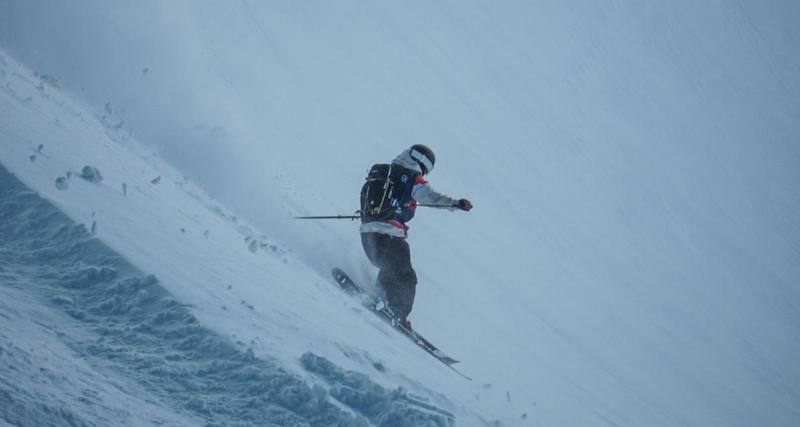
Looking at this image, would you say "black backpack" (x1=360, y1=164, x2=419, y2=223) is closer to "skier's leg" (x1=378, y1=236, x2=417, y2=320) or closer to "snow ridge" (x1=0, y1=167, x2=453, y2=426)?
"skier's leg" (x1=378, y1=236, x2=417, y2=320)

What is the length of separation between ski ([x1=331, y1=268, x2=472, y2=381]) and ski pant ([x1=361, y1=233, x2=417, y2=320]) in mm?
138

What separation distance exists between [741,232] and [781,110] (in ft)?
145

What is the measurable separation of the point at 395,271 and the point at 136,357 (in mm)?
4191

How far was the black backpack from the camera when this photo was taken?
6477 mm

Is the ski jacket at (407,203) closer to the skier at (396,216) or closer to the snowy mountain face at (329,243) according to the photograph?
the skier at (396,216)

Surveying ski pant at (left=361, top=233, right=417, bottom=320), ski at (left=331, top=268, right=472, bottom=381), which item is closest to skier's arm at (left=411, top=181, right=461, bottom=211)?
ski pant at (left=361, top=233, right=417, bottom=320)

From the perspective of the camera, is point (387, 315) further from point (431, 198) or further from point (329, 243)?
point (329, 243)

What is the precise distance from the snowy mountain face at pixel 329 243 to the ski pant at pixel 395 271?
658mm

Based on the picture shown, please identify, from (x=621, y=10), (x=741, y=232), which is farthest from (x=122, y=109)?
(x=621, y=10)

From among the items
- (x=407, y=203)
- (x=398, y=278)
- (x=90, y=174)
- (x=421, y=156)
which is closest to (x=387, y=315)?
(x=398, y=278)

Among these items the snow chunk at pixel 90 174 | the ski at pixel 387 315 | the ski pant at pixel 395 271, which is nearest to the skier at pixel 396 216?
the ski pant at pixel 395 271

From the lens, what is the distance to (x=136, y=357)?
7.75 ft

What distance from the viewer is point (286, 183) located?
29.8ft

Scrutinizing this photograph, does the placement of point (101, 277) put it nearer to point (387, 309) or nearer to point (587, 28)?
point (387, 309)
